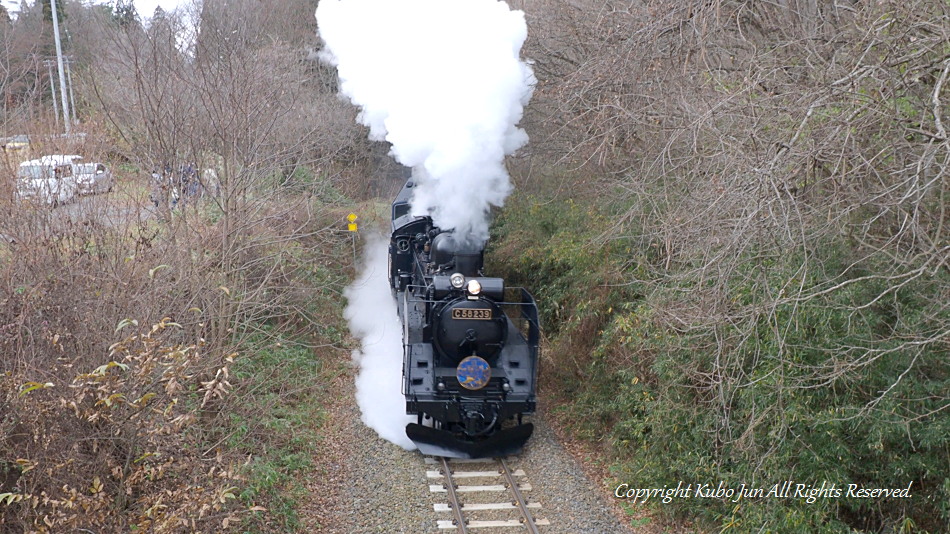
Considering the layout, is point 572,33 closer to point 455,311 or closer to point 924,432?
point 455,311

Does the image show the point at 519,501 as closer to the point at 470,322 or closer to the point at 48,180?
the point at 470,322

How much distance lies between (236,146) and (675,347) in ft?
19.5

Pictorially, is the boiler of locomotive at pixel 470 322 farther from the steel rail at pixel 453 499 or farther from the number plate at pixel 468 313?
the steel rail at pixel 453 499

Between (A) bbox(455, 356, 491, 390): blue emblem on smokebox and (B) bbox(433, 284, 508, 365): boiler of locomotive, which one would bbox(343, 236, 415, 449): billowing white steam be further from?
(B) bbox(433, 284, 508, 365): boiler of locomotive

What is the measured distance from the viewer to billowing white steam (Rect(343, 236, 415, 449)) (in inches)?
415

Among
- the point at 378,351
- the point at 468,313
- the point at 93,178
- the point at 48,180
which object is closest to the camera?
the point at 48,180

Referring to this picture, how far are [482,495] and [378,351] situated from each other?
611cm

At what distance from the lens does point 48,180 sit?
7238 millimetres

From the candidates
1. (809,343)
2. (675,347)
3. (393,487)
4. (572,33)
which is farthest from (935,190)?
(572,33)

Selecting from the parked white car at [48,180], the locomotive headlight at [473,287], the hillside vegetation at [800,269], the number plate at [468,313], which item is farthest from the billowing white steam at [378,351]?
the parked white car at [48,180]

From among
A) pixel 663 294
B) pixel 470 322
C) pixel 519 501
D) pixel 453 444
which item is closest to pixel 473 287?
pixel 470 322

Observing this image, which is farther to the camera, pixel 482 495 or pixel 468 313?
pixel 468 313

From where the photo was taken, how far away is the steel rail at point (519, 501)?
765 centimetres

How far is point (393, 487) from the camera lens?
852 cm
